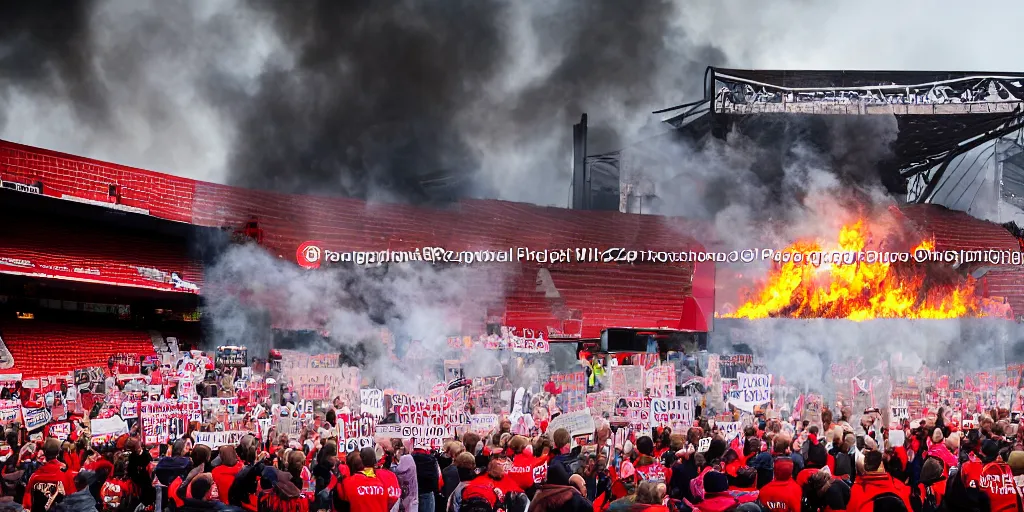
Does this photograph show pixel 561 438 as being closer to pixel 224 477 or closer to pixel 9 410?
pixel 224 477

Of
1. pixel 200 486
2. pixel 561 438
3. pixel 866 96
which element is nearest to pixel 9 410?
pixel 200 486

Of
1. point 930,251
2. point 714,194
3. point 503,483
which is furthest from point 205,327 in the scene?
point 930,251

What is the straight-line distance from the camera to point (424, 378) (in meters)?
17.8

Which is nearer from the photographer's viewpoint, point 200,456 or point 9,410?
point 200,456

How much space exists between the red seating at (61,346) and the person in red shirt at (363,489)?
11.8 meters

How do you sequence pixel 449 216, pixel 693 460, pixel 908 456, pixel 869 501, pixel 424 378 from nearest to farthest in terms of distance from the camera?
pixel 869 501 → pixel 693 460 → pixel 908 456 → pixel 424 378 → pixel 449 216

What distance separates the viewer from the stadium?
18094 mm

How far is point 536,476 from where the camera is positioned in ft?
27.5

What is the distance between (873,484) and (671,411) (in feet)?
12.2

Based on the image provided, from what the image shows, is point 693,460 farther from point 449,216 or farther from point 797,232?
point 797,232

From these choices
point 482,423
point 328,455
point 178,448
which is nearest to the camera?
point 328,455

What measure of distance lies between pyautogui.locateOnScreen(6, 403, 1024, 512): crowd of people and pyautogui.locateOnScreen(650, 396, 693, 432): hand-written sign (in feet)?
2.53

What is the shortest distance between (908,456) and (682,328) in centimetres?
1303

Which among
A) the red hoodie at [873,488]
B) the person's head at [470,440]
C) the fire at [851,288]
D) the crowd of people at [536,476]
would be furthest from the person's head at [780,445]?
the fire at [851,288]
